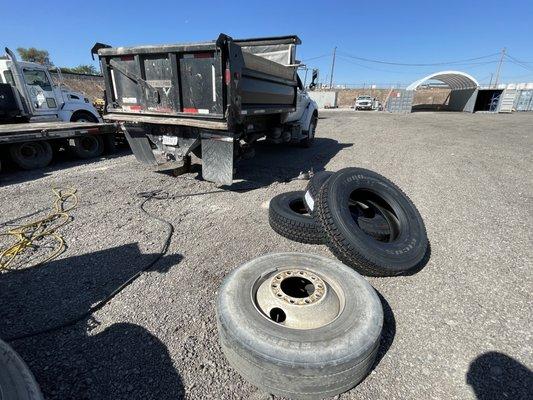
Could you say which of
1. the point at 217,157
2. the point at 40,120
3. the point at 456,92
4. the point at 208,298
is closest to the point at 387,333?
the point at 208,298

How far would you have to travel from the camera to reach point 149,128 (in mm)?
5250

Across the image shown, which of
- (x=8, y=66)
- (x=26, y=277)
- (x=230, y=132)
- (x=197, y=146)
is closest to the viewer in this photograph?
(x=26, y=277)

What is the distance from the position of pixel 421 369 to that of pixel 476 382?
1.05 feet

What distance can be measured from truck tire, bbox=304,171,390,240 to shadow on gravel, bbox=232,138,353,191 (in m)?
2.14

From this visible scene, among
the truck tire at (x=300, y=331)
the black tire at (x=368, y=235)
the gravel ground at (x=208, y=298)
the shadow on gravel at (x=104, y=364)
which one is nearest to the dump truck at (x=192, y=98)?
the gravel ground at (x=208, y=298)

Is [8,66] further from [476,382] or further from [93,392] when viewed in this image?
[476,382]

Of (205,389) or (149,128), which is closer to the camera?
(205,389)

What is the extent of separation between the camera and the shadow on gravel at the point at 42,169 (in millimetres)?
5898

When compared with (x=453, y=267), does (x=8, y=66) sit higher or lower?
higher

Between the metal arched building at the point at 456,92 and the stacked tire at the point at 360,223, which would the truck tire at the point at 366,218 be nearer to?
the stacked tire at the point at 360,223

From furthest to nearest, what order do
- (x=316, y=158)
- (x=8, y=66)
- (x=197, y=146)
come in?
(x=8, y=66) < (x=316, y=158) < (x=197, y=146)

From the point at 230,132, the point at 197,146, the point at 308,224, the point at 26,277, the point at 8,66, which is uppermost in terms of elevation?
the point at 8,66

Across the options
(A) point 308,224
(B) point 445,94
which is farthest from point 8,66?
(B) point 445,94

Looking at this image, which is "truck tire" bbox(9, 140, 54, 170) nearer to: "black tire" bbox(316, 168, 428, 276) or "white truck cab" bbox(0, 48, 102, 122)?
"white truck cab" bbox(0, 48, 102, 122)
